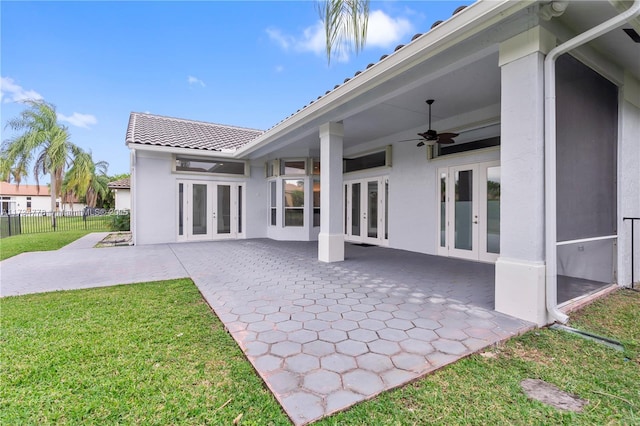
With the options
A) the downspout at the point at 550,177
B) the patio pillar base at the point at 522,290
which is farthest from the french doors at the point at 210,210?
the downspout at the point at 550,177

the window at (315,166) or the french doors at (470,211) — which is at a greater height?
the window at (315,166)

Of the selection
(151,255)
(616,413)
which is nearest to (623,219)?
(616,413)

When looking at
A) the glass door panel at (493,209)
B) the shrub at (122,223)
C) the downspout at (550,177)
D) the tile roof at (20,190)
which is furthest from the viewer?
the tile roof at (20,190)

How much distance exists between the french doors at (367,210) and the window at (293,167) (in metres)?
1.70

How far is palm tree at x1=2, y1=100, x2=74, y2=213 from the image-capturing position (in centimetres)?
1695

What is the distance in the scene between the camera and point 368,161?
970 centimetres

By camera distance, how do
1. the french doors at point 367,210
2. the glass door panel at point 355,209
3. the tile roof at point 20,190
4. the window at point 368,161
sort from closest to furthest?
1. the window at point 368,161
2. the french doors at point 367,210
3. the glass door panel at point 355,209
4. the tile roof at point 20,190

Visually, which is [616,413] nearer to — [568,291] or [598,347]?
[598,347]

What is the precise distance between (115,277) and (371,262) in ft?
16.6

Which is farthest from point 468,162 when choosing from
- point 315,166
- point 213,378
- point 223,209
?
point 223,209

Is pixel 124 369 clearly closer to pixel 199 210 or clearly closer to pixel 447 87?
pixel 447 87

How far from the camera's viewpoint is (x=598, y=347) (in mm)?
2621

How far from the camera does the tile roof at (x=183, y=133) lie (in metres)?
9.72

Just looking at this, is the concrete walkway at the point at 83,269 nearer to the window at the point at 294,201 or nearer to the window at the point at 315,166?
the window at the point at 294,201
